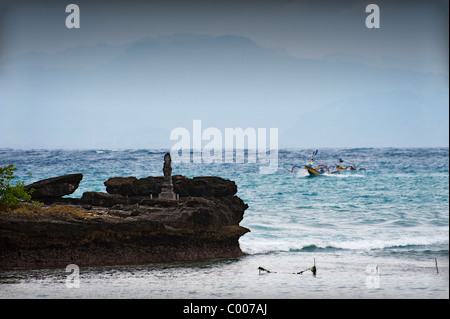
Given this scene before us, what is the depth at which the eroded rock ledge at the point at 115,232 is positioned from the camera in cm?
866

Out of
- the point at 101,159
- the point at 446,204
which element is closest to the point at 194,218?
the point at 101,159

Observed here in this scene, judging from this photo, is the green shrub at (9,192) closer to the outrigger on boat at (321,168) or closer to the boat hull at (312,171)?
the outrigger on boat at (321,168)

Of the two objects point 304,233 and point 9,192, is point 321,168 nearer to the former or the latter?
point 304,233

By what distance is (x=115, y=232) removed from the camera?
29.7ft

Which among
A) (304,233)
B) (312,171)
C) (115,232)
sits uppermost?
(312,171)

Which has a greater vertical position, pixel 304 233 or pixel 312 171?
pixel 312 171

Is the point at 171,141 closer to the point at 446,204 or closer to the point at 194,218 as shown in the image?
the point at 194,218

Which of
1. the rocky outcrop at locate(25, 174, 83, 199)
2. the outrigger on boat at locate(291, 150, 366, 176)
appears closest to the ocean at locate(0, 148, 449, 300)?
the outrigger on boat at locate(291, 150, 366, 176)

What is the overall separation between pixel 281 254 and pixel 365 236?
349cm

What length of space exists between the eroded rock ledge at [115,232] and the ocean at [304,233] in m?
0.31

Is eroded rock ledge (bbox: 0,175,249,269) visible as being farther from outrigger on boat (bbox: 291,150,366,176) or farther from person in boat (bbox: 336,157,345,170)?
person in boat (bbox: 336,157,345,170)

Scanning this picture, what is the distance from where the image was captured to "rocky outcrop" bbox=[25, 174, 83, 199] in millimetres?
10633

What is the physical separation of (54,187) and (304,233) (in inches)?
244

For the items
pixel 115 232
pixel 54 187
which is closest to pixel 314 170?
pixel 54 187
